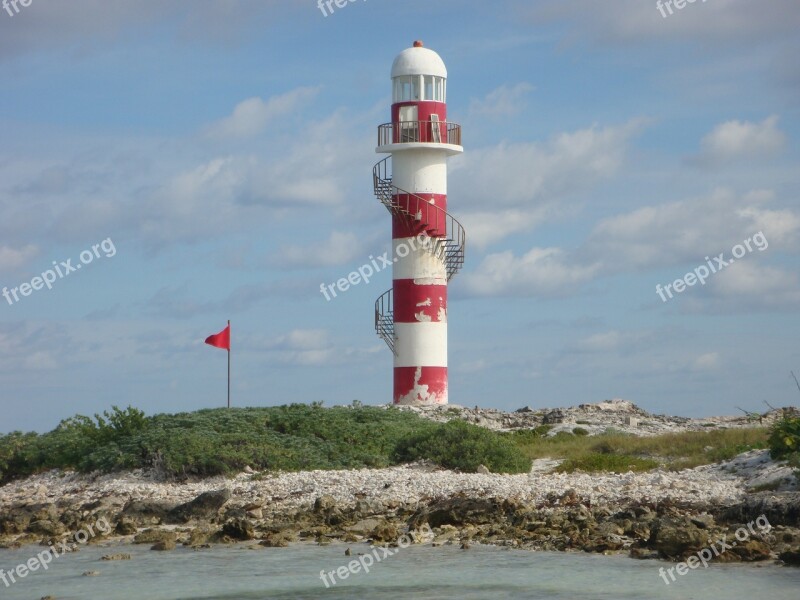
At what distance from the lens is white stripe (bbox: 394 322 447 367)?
109 ft

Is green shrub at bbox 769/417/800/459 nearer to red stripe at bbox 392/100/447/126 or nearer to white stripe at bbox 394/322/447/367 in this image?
white stripe at bbox 394/322/447/367

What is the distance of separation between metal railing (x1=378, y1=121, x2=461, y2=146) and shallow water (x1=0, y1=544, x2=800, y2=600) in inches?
763

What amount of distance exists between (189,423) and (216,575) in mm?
11432

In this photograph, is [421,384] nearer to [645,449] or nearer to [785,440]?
[645,449]

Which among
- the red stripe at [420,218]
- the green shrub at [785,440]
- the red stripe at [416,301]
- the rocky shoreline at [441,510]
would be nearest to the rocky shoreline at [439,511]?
the rocky shoreline at [441,510]

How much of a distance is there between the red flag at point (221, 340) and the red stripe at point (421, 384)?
7178 millimetres

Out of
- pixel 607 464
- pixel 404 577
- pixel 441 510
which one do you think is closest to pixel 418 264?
pixel 607 464

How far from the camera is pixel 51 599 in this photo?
43.2ft

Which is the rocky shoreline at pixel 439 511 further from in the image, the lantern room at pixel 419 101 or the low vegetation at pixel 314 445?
the lantern room at pixel 419 101

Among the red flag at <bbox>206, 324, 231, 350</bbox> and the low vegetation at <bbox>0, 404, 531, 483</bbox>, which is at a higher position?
the red flag at <bbox>206, 324, 231, 350</bbox>

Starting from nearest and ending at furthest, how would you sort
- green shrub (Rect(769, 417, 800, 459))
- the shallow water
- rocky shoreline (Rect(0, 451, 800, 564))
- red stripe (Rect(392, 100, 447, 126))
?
the shallow water < rocky shoreline (Rect(0, 451, 800, 564)) < green shrub (Rect(769, 417, 800, 459)) < red stripe (Rect(392, 100, 447, 126))

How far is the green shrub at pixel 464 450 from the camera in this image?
875 inches

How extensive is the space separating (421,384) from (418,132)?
7.47 m

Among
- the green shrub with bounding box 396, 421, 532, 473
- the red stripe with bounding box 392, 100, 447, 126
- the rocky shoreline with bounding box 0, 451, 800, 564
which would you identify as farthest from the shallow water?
the red stripe with bounding box 392, 100, 447, 126
